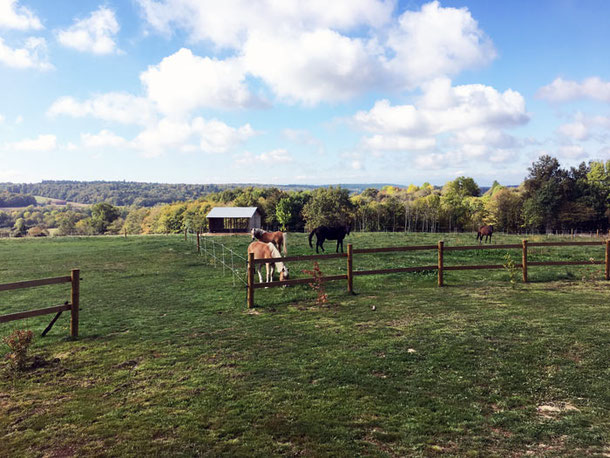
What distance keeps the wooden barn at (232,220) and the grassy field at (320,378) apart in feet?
116

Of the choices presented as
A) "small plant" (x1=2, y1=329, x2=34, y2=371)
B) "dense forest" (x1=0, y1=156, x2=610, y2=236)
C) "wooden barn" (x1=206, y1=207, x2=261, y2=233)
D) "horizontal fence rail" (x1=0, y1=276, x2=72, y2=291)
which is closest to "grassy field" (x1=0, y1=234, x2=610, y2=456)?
"small plant" (x1=2, y1=329, x2=34, y2=371)

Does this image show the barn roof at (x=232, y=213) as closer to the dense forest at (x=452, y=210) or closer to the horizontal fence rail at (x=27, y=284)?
the dense forest at (x=452, y=210)

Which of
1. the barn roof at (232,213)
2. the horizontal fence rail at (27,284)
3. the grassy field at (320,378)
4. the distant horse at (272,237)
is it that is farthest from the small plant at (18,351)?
the barn roof at (232,213)

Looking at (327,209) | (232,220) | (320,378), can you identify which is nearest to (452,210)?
(327,209)

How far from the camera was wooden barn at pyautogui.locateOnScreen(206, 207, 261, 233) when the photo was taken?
1802 inches

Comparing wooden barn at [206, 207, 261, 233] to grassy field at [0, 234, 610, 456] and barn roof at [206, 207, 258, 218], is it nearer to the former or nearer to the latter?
barn roof at [206, 207, 258, 218]

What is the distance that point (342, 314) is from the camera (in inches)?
346

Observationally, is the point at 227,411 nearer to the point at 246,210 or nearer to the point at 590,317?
the point at 590,317

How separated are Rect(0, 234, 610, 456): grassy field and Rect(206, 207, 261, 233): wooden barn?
3529 centimetres

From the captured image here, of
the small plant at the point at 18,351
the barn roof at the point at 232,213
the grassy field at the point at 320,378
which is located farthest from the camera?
the barn roof at the point at 232,213

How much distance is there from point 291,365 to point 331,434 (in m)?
1.95

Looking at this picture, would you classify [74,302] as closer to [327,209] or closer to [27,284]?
[27,284]

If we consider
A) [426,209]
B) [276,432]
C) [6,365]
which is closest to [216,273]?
[6,365]

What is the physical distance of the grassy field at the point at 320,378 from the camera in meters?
3.85
